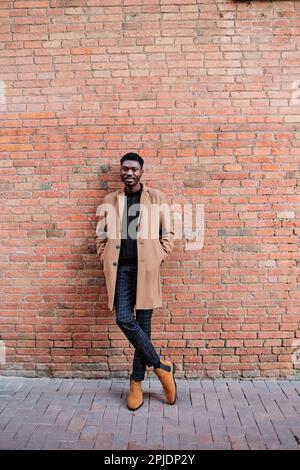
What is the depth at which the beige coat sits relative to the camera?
4.02m

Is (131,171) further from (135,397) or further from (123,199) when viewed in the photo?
(135,397)

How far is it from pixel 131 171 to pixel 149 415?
2.10m

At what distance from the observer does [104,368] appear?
4660 mm

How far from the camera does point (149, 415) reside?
3.89 meters

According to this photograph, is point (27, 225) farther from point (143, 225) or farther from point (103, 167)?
point (143, 225)

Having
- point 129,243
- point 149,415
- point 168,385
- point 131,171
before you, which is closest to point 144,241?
point 129,243

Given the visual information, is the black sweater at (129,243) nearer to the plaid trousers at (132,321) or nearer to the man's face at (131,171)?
the plaid trousers at (132,321)

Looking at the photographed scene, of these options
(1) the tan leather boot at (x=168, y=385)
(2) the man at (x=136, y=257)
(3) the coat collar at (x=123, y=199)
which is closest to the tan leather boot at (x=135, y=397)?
(2) the man at (x=136, y=257)

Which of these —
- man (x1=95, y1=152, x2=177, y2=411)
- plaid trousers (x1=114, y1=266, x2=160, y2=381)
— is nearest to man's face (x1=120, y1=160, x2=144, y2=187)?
man (x1=95, y1=152, x2=177, y2=411)

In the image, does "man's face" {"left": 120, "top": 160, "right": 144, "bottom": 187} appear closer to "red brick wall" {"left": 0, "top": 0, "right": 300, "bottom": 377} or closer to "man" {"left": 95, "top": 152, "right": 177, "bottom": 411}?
"man" {"left": 95, "top": 152, "right": 177, "bottom": 411}

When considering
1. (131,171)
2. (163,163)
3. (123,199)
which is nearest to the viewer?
(131,171)

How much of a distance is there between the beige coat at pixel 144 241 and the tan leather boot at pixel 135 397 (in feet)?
2.37

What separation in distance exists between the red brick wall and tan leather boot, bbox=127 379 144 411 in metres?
0.54

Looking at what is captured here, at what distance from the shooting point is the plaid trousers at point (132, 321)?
4023 millimetres
